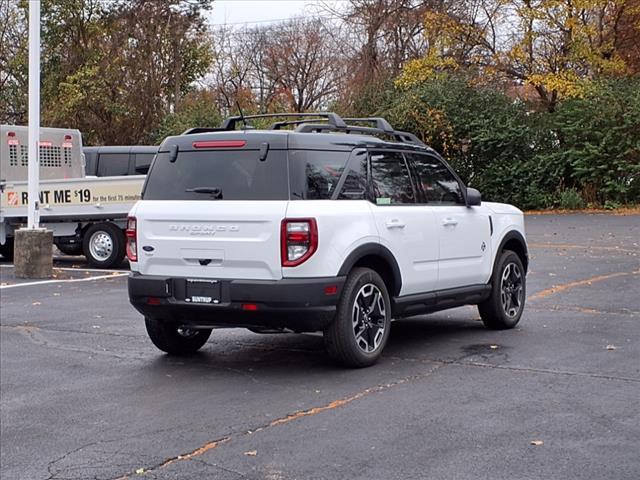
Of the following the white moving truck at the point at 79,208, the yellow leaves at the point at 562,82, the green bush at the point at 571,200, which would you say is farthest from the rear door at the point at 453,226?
the yellow leaves at the point at 562,82

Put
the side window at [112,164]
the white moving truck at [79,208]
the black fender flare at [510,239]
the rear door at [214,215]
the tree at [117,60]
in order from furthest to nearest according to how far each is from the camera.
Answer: the tree at [117,60] → the side window at [112,164] → the white moving truck at [79,208] → the black fender flare at [510,239] → the rear door at [214,215]

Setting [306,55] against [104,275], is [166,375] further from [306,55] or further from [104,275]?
[306,55]

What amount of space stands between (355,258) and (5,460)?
3031mm

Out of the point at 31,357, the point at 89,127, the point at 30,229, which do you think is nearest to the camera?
the point at 31,357

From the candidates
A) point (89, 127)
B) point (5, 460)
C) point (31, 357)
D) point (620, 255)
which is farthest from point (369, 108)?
point (5, 460)

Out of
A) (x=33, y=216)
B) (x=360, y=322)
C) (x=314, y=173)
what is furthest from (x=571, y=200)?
(x=314, y=173)

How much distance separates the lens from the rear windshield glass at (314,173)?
7336 millimetres

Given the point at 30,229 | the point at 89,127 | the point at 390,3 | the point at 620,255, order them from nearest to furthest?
the point at 30,229 → the point at 620,255 → the point at 390,3 → the point at 89,127

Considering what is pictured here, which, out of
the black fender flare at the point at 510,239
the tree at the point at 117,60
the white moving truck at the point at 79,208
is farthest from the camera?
the tree at the point at 117,60

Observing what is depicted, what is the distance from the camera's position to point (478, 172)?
1255 inches

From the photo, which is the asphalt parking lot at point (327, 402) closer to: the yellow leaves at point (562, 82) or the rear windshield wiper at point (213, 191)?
the rear windshield wiper at point (213, 191)

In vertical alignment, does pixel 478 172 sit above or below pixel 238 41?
below

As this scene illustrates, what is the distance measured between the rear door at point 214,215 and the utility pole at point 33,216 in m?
7.95

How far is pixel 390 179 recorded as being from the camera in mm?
8250
